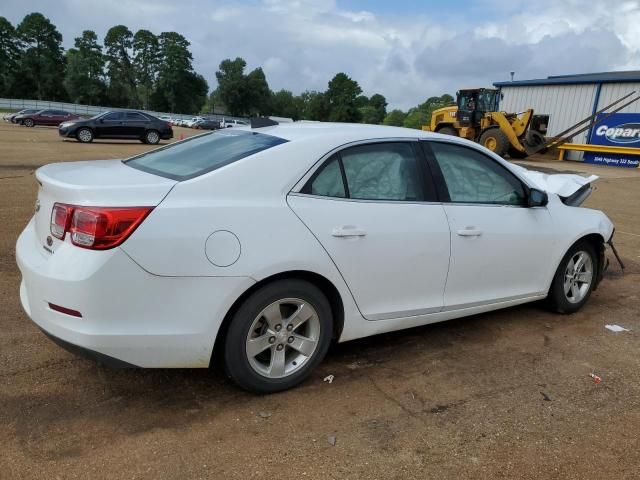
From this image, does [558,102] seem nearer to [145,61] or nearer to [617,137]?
[617,137]

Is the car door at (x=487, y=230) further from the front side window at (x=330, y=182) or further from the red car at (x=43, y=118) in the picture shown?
the red car at (x=43, y=118)

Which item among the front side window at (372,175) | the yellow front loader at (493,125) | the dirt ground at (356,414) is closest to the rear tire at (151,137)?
the yellow front loader at (493,125)

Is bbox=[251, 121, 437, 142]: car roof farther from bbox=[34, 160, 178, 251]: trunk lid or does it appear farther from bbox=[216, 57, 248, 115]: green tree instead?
bbox=[216, 57, 248, 115]: green tree

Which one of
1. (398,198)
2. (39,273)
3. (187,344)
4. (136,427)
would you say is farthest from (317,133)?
(136,427)

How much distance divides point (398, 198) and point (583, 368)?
1.79 meters

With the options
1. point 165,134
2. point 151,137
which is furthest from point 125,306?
point 165,134

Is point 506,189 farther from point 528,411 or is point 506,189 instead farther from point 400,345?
point 528,411

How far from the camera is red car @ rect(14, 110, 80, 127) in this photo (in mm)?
34625

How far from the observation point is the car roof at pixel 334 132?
10.9ft

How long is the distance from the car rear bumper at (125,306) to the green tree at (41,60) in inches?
3642

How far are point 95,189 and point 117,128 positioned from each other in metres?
21.5

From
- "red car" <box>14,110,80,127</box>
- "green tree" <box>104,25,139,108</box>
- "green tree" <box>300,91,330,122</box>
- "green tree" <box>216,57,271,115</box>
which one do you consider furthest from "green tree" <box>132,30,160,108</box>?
"red car" <box>14,110,80,127</box>

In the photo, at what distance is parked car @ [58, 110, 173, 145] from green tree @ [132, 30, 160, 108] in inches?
3355

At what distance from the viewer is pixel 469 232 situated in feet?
12.1
